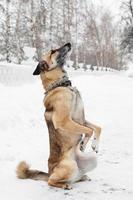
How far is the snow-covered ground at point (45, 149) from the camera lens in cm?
484

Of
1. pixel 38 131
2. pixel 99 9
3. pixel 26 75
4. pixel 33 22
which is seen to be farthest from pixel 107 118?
pixel 99 9

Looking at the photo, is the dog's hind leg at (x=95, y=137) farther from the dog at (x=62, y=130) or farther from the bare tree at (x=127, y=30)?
the bare tree at (x=127, y=30)

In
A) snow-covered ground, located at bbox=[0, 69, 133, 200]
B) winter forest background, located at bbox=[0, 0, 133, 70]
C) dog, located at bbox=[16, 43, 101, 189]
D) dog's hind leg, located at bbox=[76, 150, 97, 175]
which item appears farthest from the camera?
winter forest background, located at bbox=[0, 0, 133, 70]

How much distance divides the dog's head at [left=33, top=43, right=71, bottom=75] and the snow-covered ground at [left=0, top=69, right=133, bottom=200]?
4.57 feet

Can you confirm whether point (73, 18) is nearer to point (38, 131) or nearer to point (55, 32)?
point (55, 32)

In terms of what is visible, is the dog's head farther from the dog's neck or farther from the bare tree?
the bare tree

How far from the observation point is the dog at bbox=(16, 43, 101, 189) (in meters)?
4.96

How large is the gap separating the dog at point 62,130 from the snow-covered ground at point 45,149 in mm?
153

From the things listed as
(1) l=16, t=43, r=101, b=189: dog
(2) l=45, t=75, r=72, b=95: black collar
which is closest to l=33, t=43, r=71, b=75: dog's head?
(1) l=16, t=43, r=101, b=189: dog

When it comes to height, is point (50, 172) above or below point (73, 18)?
below

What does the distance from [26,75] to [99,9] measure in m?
39.6

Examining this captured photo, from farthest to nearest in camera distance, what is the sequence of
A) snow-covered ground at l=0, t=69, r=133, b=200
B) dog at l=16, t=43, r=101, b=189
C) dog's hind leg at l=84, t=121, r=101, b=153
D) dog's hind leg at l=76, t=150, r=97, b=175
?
dog's hind leg at l=84, t=121, r=101, b=153, dog's hind leg at l=76, t=150, r=97, b=175, dog at l=16, t=43, r=101, b=189, snow-covered ground at l=0, t=69, r=133, b=200

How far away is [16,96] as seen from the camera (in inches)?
463

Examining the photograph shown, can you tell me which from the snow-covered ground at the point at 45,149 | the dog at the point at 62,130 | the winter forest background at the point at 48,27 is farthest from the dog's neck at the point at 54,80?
the winter forest background at the point at 48,27
